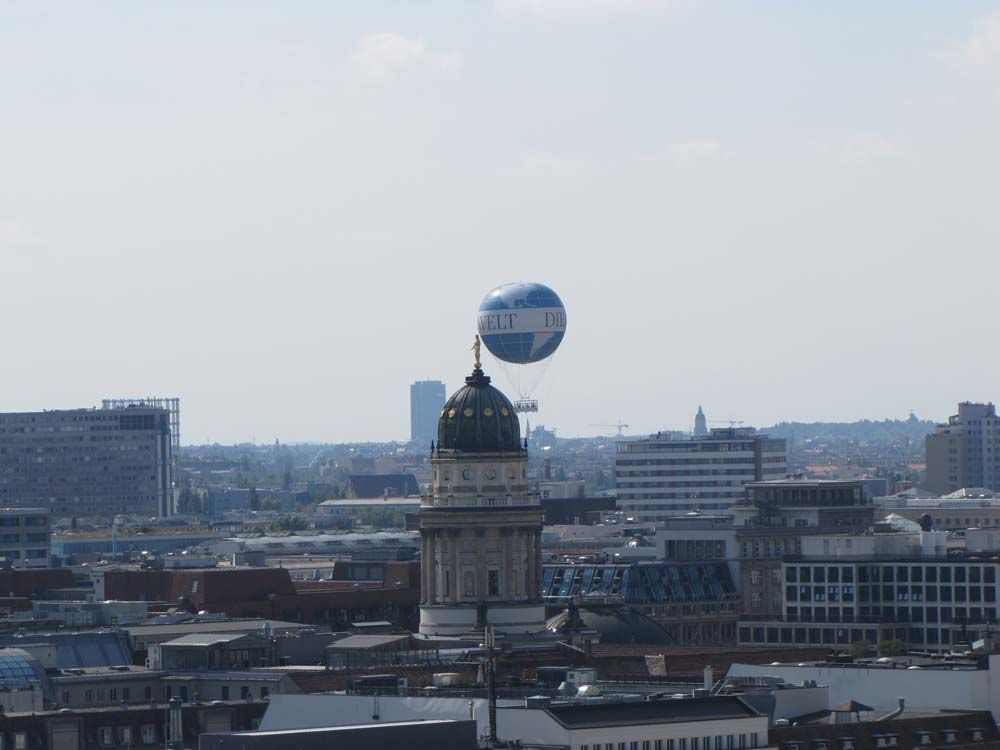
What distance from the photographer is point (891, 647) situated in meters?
183

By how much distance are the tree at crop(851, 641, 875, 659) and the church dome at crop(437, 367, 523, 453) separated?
60.2 feet

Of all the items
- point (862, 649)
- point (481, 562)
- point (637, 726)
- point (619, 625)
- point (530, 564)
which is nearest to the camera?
point (637, 726)

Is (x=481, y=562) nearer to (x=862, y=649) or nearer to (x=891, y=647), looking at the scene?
(x=862, y=649)

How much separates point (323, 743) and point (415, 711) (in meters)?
15.2

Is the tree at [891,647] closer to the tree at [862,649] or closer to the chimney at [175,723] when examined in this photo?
the tree at [862,649]

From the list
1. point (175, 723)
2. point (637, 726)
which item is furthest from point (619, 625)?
point (637, 726)

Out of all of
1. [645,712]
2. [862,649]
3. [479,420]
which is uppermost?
[479,420]

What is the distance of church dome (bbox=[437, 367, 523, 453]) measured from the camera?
576 ft

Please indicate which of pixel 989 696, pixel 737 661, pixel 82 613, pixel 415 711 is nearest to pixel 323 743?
pixel 415 711

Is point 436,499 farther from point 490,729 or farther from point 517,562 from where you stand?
point 490,729

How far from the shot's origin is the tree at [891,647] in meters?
176

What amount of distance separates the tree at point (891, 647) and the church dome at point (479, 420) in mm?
19535

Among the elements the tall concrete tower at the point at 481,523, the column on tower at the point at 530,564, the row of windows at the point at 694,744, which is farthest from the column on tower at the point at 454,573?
the row of windows at the point at 694,744

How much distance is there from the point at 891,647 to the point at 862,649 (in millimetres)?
3216
